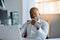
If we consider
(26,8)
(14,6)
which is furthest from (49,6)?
(14,6)

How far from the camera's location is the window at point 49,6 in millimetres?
3078

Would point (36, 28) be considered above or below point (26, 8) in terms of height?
below

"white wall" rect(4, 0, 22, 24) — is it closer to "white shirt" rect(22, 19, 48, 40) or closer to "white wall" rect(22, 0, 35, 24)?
"white wall" rect(22, 0, 35, 24)

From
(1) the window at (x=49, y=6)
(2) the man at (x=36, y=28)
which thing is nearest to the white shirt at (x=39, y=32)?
(2) the man at (x=36, y=28)

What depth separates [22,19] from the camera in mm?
2998

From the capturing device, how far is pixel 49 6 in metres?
3.15

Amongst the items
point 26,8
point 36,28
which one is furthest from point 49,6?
point 36,28

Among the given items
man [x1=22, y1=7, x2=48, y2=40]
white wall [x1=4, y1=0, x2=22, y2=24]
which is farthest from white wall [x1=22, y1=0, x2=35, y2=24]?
man [x1=22, y1=7, x2=48, y2=40]

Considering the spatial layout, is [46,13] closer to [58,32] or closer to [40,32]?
[58,32]

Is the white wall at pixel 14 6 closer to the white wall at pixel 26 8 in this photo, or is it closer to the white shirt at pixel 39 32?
the white wall at pixel 26 8

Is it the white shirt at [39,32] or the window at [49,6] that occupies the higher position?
the window at [49,6]

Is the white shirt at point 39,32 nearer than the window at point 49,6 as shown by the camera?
Yes

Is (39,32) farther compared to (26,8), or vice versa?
(26,8)

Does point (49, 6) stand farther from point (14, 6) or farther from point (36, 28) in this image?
point (36, 28)
